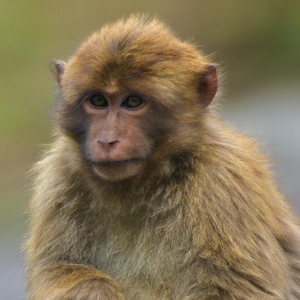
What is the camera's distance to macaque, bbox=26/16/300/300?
208 inches

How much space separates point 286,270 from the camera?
18.9 feet

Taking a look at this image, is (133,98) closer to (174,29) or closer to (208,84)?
(208,84)

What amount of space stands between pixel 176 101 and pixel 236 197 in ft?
2.45

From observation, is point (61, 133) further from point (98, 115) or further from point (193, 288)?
point (193, 288)

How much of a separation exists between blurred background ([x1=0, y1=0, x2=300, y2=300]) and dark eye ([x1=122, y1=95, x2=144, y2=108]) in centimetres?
771

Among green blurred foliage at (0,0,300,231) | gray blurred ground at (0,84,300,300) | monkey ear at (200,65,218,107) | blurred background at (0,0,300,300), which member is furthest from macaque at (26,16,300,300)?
green blurred foliage at (0,0,300,231)

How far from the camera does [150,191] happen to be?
5559 millimetres

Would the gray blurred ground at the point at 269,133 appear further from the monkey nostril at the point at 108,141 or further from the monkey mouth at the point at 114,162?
the monkey nostril at the point at 108,141

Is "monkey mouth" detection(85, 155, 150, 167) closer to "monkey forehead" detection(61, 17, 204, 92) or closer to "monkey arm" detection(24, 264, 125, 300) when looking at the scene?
"monkey forehead" detection(61, 17, 204, 92)

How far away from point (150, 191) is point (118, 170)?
0.43m

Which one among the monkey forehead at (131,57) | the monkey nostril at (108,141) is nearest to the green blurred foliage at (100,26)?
the monkey forehead at (131,57)

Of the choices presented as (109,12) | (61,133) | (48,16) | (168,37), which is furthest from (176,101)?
(48,16)

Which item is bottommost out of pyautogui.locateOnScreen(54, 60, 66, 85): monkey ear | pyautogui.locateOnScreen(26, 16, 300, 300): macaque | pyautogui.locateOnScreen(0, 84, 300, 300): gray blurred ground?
pyautogui.locateOnScreen(0, 84, 300, 300): gray blurred ground

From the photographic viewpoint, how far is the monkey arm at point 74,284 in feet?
17.8
